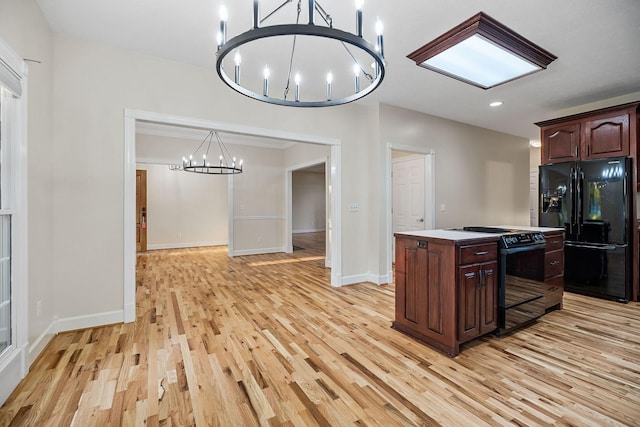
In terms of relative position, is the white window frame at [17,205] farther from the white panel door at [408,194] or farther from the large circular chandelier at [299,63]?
the white panel door at [408,194]

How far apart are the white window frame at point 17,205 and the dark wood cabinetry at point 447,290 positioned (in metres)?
2.82

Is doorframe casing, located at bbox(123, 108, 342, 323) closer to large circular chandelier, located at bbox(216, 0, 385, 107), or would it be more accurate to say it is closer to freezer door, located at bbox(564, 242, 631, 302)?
large circular chandelier, located at bbox(216, 0, 385, 107)

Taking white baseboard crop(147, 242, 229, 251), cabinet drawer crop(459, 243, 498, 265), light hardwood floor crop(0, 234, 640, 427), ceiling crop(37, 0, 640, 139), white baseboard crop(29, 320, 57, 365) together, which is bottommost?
light hardwood floor crop(0, 234, 640, 427)

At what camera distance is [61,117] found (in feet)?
8.63

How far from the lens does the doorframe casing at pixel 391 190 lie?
14.4 ft

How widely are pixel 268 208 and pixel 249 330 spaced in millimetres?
4774

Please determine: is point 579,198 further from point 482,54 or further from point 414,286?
point 414,286

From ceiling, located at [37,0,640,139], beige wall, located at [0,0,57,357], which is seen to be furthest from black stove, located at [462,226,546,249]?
beige wall, located at [0,0,57,357]

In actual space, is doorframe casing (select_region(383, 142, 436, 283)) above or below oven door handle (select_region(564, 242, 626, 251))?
above

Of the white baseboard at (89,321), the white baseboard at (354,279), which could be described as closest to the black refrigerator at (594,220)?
the white baseboard at (354,279)

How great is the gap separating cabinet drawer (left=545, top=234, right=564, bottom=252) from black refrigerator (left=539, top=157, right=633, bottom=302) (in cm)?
103

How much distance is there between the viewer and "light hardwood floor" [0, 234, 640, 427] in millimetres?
1628

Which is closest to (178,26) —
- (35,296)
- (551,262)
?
(35,296)

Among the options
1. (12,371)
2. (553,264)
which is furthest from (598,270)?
(12,371)
